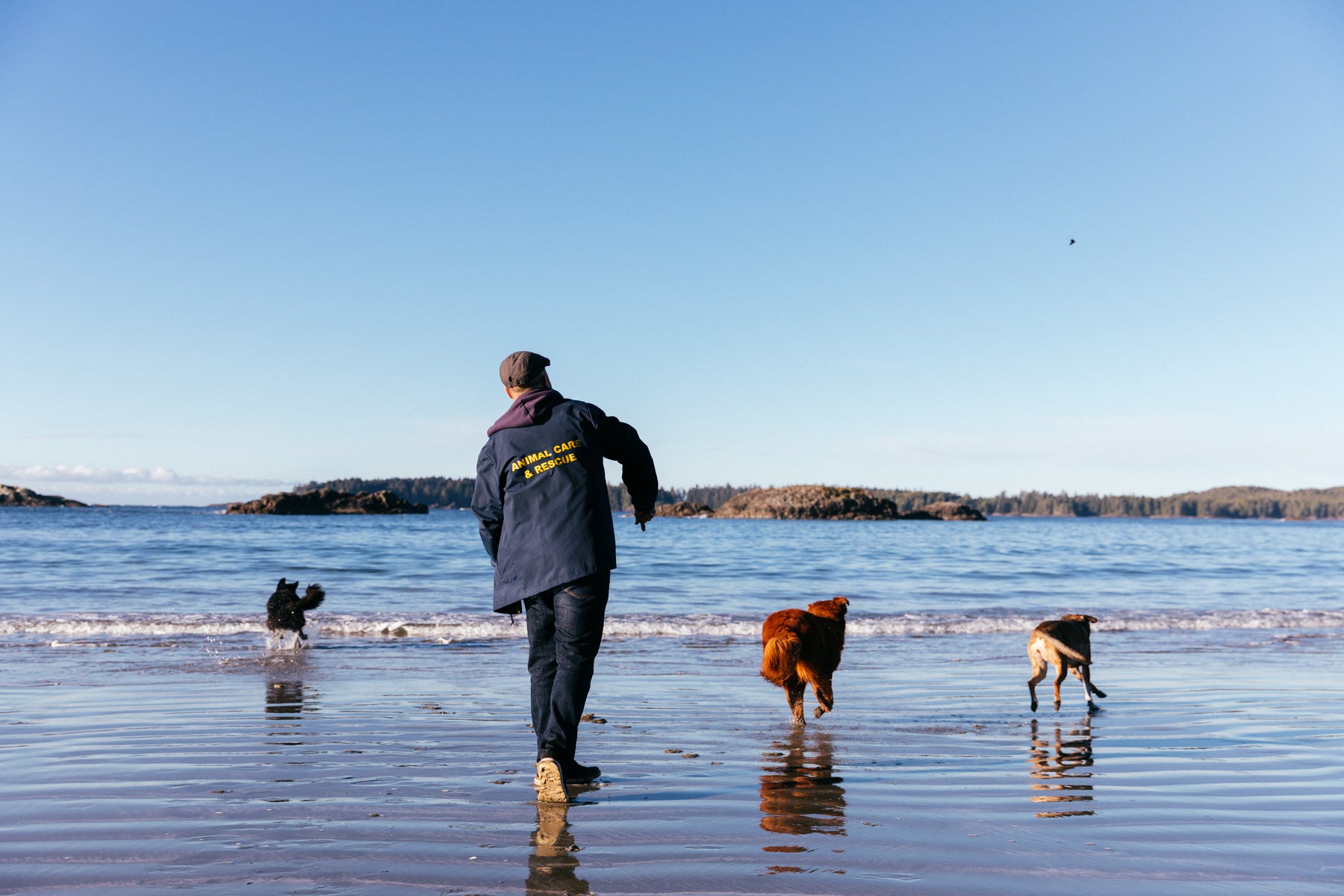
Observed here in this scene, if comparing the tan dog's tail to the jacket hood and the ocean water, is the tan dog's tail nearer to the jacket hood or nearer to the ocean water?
the jacket hood

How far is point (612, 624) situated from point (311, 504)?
223 ft

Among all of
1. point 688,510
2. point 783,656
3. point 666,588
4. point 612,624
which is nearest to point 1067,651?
point 783,656

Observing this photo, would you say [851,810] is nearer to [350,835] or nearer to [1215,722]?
[350,835]

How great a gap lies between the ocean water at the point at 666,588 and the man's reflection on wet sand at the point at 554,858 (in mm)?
8303

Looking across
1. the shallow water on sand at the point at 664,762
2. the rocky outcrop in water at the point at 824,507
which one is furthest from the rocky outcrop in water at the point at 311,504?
the shallow water on sand at the point at 664,762

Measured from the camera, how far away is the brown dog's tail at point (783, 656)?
6.16m

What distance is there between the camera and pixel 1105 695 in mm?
7605

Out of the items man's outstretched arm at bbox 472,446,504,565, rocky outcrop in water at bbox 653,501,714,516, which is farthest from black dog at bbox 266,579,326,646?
rocky outcrop in water at bbox 653,501,714,516

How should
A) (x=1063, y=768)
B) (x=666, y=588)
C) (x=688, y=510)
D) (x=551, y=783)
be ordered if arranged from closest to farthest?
(x=551, y=783) < (x=1063, y=768) < (x=666, y=588) < (x=688, y=510)

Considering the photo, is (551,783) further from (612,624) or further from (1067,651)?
(612,624)

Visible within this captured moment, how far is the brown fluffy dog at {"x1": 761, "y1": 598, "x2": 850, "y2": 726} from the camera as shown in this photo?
6.18 metres

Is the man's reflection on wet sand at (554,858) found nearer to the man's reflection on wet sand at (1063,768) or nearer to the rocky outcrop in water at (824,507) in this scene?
the man's reflection on wet sand at (1063,768)

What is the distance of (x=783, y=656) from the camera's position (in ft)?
20.2

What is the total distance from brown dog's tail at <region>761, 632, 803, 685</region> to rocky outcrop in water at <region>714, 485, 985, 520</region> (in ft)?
291
